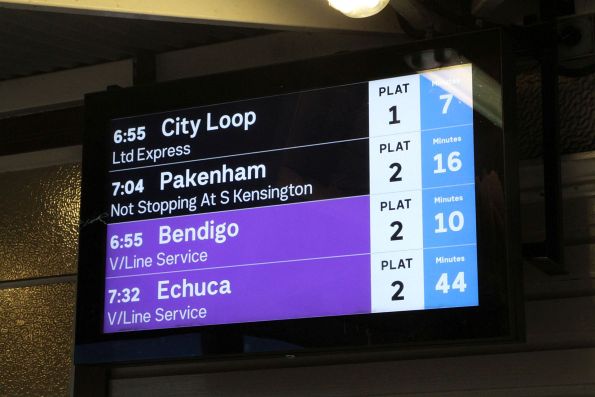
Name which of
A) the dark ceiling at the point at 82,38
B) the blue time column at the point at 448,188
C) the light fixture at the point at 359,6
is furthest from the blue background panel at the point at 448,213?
the dark ceiling at the point at 82,38

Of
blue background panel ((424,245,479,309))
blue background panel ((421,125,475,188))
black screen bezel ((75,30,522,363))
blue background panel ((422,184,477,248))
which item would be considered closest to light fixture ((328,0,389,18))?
black screen bezel ((75,30,522,363))

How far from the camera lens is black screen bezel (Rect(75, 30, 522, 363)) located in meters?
3.04

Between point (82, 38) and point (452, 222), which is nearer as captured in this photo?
point (452, 222)

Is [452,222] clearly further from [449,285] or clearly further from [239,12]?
[239,12]

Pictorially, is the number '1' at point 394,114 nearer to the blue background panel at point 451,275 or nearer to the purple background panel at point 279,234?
the purple background panel at point 279,234

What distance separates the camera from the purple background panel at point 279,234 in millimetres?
3270

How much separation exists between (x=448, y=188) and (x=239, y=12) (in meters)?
0.86

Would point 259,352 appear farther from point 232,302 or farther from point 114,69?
point 114,69

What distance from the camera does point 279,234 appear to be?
11.0 ft

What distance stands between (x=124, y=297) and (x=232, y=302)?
38cm

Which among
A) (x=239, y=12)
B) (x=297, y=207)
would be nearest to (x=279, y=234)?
(x=297, y=207)

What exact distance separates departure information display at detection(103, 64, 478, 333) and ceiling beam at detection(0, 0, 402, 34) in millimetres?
246

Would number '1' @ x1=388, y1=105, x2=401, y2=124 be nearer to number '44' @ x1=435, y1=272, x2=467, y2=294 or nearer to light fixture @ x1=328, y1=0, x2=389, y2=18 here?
light fixture @ x1=328, y1=0, x2=389, y2=18

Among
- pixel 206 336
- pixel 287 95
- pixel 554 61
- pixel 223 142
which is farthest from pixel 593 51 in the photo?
pixel 206 336
